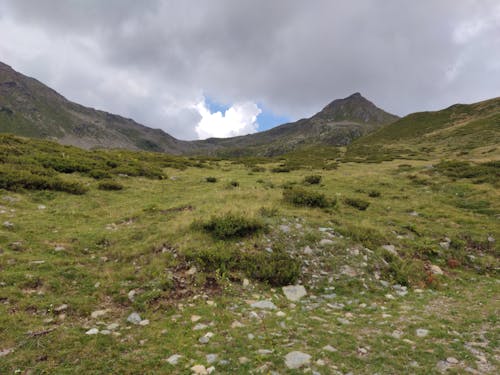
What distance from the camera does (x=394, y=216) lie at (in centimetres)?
1356

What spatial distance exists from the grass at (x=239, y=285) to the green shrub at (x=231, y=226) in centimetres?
4

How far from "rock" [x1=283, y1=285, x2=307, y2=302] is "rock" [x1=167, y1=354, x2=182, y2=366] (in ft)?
10.6

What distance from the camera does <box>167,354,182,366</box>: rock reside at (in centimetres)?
431

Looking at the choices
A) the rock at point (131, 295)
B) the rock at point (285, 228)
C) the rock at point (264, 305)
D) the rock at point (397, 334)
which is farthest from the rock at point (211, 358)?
the rock at point (285, 228)

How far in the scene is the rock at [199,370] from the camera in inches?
161

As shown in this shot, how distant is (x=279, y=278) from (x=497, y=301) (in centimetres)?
551

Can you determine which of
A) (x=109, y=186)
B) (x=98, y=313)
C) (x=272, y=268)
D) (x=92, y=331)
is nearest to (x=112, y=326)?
(x=92, y=331)

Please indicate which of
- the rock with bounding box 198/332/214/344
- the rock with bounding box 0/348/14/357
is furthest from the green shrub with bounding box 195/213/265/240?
the rock with bounding box 0/348/14/357

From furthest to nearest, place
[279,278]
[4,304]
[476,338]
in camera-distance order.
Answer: [279,278] → [4,304] → [476,338]

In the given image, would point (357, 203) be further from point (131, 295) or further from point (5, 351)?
point (5, 351)

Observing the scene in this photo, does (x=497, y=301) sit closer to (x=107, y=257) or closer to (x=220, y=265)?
(x=220, y=265)

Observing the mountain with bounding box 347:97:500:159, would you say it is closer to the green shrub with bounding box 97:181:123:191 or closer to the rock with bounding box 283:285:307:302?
the green shrub with bounding box 97:181:123:191

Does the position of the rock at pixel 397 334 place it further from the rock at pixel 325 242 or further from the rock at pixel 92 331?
the rock at pixel 92 331

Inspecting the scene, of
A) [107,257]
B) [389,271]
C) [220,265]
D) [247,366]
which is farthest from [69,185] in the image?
[389,271]
